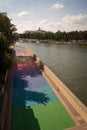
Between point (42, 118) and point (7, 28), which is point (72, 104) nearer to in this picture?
point (42, 118)

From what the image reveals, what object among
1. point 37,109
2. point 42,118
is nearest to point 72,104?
point 37,109

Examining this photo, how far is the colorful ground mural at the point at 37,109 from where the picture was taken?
13.5m

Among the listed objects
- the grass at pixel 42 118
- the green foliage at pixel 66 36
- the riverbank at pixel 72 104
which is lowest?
the grass at pixel 42 118

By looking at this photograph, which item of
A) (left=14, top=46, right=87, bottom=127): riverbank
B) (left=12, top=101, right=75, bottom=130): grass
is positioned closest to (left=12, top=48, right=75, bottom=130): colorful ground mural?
(left=12, top=101, right=75, bottom=130): grass

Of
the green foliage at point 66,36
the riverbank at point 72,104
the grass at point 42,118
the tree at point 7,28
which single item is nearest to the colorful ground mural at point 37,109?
the grass at point 42,118

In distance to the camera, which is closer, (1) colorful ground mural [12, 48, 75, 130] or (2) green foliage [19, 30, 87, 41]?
(1) colorful ground mural [12, 48, 75, 130]

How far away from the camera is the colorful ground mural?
44.2 ft

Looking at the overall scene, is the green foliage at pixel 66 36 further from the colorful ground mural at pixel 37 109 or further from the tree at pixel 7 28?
the colorful ground mural at pixel 37 109

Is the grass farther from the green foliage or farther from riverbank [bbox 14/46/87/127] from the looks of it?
the green foliage

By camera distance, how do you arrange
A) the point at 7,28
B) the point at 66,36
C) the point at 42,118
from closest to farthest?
1. the point at 42,118
2. the point at 7,28
3. the point at 66,36

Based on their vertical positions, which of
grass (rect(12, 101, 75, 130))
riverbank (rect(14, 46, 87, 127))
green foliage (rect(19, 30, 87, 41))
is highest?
green foliage (rect(19, 30, 87, 41))

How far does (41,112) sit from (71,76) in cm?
1858

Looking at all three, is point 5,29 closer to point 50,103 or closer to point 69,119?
point 50,103

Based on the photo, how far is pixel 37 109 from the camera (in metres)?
16.0
